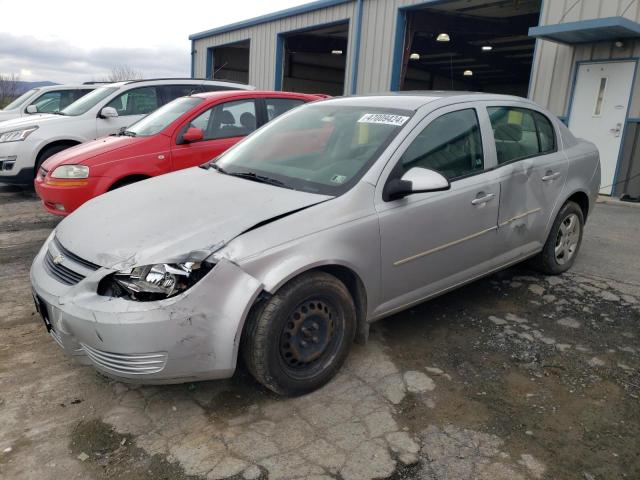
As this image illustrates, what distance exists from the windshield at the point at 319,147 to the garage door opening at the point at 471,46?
9.52m

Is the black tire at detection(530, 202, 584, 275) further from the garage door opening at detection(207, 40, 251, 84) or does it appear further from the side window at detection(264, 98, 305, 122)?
the garage door opening at detection(207, 40, 251, 84)

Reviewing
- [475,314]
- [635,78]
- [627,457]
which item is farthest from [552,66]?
[627,457]

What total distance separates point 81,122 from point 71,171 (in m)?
2.86

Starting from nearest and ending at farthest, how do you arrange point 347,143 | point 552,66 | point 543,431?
point 543,431, point 347,143, point 552,66

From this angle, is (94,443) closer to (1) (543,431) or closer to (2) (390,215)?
(2) (390,215)

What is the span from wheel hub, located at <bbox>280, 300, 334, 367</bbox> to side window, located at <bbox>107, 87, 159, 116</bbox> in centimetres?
645

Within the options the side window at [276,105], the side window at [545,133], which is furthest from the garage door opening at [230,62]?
the side window at [545,133]

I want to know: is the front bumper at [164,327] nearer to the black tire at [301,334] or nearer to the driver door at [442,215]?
the black tire at [301,334]

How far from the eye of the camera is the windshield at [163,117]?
5965 mm

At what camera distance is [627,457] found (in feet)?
8.10

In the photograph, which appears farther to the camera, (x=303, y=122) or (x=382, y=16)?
(x=382, y=16)

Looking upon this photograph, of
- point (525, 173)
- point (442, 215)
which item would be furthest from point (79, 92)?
point (442, 215)

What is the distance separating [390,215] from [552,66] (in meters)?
8.40

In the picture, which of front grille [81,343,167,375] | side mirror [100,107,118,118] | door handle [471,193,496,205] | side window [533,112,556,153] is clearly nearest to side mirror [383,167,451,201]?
door handle [471,193,496,205]
